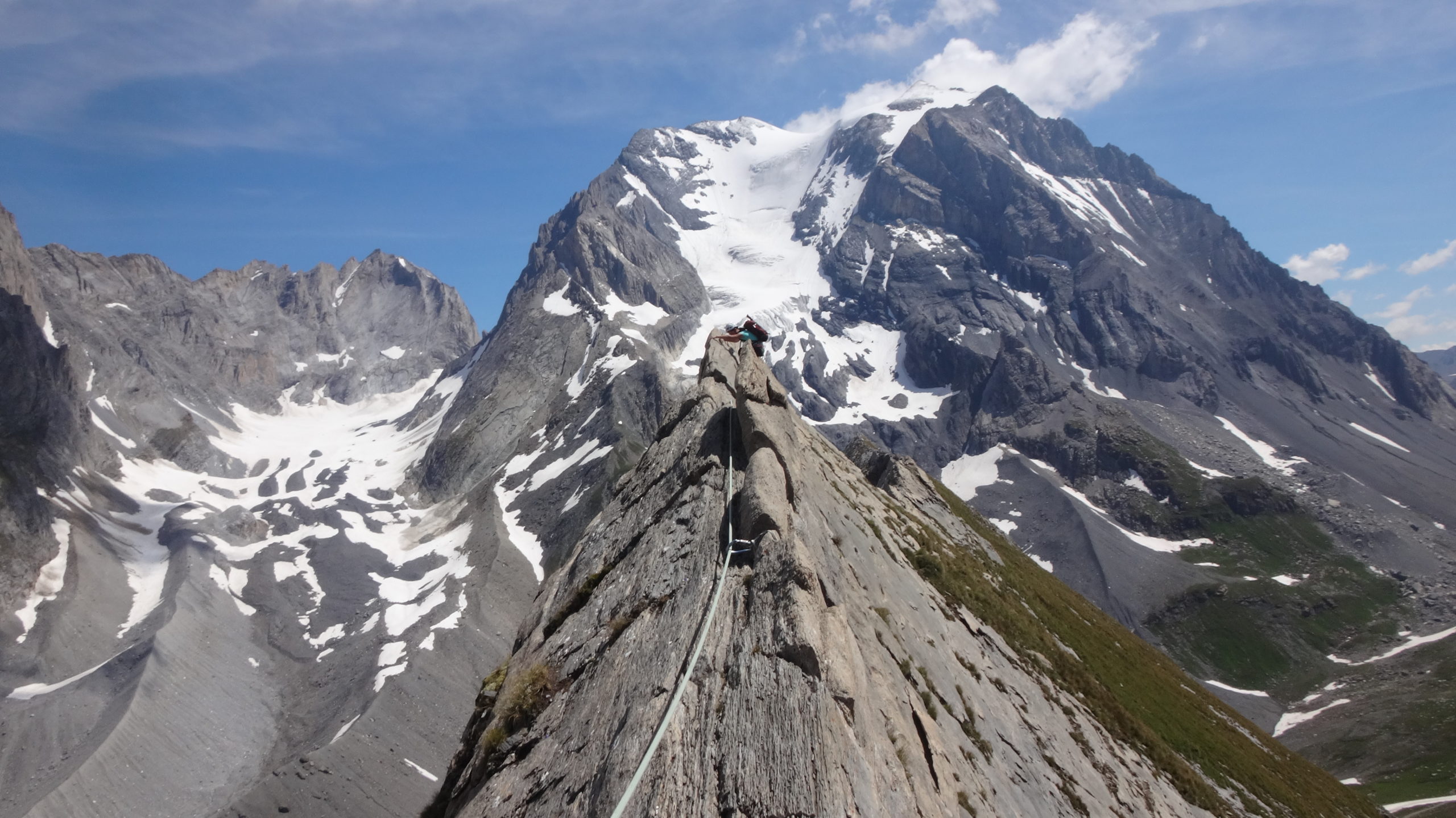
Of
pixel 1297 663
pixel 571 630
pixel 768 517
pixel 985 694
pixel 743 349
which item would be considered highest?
pixel 1297 663

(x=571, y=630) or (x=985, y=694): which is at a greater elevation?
(x=985, y=694)

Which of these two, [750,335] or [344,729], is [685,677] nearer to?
[750,335]

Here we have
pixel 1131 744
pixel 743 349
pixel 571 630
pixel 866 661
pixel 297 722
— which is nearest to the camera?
pixel 866 661

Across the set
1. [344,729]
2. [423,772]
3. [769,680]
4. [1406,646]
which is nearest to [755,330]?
[769,680]

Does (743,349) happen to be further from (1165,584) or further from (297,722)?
(1165,584)

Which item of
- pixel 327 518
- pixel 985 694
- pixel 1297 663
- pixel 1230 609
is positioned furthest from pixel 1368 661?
pixel 327 518

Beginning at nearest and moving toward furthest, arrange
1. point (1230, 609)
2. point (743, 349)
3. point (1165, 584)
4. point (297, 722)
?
point (743, 349)
point (297, 722)
point (1230, 609)
point (1165, 584)

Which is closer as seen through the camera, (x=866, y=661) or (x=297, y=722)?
(x=866, y=661)

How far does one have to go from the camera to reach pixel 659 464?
21625 millimetres

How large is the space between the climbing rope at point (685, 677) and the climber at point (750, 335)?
420 inches

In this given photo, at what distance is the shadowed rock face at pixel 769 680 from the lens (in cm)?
1092

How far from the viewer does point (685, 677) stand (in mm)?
11969

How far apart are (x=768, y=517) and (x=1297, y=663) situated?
179803mm

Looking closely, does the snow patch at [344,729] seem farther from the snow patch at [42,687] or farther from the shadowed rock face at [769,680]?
the shadowed rock face at [769,680]
